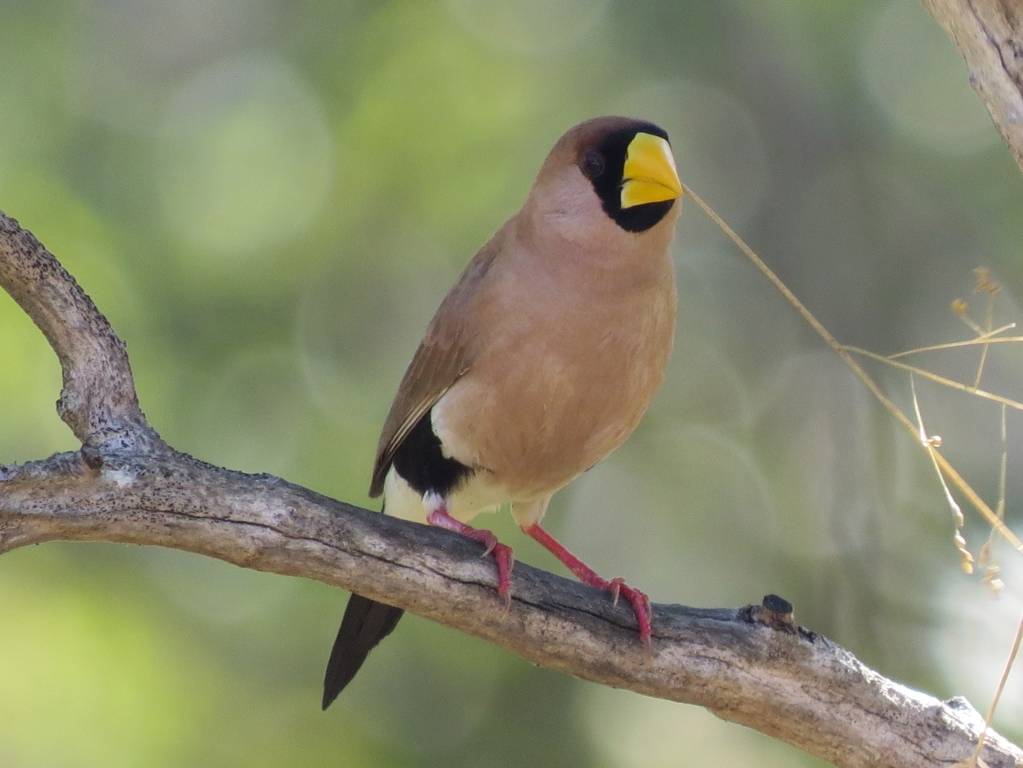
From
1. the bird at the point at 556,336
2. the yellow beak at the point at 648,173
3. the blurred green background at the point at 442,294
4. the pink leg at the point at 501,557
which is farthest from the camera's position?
the blurred green background at the point at 442,294

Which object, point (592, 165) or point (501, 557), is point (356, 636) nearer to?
point (501, 557)

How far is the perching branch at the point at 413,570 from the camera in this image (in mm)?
2637

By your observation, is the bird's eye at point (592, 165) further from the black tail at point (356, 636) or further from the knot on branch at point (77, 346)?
the knot on branch at point (77, 346)

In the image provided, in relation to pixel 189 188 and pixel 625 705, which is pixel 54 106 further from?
pixel 625 705

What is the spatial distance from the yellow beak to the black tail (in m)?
1.29

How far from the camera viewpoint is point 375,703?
5617mm

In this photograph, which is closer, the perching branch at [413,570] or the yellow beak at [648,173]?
the perching branch at [413,570]

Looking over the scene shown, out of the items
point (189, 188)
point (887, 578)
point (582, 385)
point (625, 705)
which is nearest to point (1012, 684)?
point (887, 578)

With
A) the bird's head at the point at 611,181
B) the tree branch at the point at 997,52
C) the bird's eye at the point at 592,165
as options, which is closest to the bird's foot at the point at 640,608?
the bird's head at the point at 611,181

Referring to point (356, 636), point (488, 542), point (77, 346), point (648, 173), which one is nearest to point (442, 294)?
point (356, 636)

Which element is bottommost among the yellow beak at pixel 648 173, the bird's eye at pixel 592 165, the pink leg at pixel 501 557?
the pink leg at pixel 501 557

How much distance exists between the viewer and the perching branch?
264cm

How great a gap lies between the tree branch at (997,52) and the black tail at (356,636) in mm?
2055

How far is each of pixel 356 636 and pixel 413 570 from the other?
0.84m
